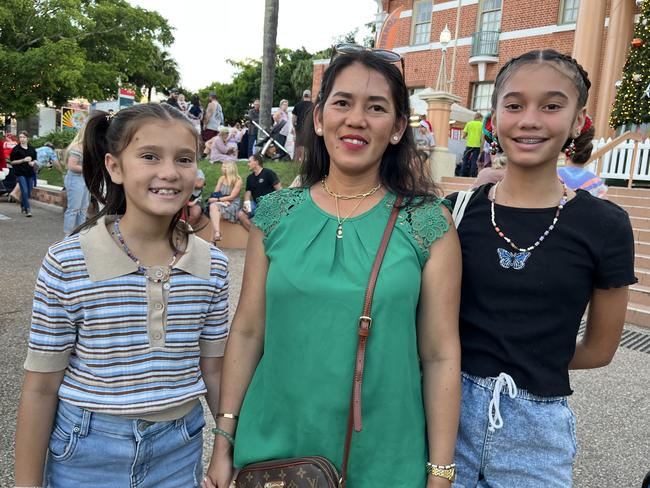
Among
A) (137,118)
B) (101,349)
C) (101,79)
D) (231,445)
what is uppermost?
(101,79)

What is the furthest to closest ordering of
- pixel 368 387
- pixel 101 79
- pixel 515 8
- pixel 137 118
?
pixel 101 79 → pixel 515 8 → pixel 137 118 → pixel 368 387

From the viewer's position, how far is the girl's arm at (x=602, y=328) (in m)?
1.63

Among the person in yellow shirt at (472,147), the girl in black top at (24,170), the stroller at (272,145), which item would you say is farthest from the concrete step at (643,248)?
the girl in black top at (24,170)

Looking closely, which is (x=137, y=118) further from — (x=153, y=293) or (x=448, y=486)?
(x=448, y=486)

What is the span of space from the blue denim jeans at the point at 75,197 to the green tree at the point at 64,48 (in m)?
14.6

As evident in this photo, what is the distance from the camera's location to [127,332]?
5.47ft

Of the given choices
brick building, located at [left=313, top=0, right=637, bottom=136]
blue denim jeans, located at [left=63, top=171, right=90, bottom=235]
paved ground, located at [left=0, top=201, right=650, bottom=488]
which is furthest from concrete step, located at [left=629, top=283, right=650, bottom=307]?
brick building, located at [left=313, top=0, right=637, bottom=136]

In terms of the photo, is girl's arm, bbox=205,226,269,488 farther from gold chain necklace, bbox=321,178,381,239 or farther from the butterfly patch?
the butterfly patch

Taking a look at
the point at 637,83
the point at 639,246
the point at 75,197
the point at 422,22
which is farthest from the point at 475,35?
the point at 75,197

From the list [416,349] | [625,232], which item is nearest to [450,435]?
[416,349]

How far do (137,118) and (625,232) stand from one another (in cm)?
155

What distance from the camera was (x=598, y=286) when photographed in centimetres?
161

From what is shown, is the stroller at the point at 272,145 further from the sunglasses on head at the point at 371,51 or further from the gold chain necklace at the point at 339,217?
the gold chain necklace at the point at 339,217

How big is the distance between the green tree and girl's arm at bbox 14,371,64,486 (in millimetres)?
20871
